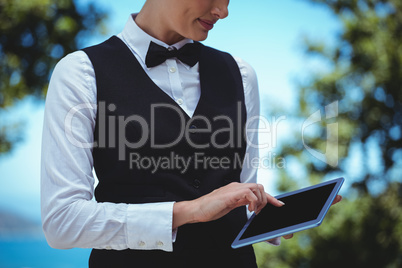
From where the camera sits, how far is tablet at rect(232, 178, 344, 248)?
Result: 39.8 inches

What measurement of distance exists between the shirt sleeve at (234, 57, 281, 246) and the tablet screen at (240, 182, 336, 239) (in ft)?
0.82

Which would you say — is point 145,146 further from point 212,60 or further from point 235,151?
point 212,60

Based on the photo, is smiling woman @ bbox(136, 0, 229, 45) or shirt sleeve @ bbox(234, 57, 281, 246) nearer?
smiling woman @ bbox(136, 0, 229, 45)

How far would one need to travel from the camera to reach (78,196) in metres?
1.17

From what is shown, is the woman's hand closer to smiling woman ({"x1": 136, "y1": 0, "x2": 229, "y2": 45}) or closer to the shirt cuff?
the shirt cuff

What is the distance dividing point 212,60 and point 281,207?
0.56 meters

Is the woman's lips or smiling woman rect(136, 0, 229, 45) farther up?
smiling woman rect(136, 0, 229, 45)

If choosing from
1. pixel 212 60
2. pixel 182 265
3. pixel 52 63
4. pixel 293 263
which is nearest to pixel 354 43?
pixel 293 263

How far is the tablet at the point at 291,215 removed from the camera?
3.32 ft

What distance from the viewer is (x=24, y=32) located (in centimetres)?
659

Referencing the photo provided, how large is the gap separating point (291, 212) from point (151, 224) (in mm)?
323

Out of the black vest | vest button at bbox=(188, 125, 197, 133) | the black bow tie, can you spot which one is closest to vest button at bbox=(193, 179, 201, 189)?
the black vest

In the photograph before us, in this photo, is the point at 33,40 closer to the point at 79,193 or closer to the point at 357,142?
the point at 357,142

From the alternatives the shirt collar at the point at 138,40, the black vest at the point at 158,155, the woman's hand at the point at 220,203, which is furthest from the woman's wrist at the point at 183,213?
the shirt collar at the point at 138,40
